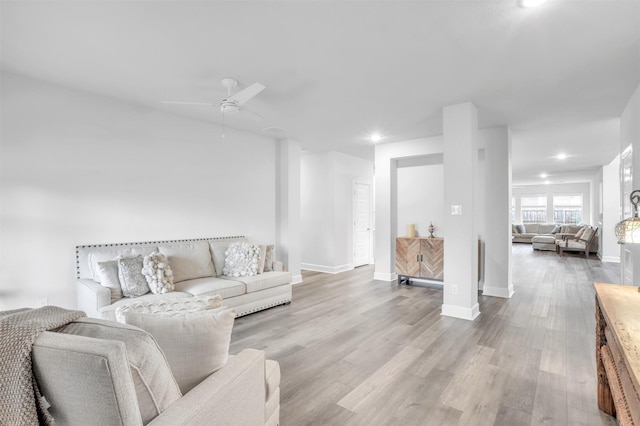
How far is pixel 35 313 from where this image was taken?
102 centimetres

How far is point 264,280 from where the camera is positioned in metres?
4.19

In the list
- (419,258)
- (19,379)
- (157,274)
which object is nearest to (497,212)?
(419,258)

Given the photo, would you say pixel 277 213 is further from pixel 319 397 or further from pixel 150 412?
pixel 150 412

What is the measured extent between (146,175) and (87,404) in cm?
373

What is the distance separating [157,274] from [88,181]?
1.35 meters

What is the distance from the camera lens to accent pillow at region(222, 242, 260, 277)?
13.9 ft

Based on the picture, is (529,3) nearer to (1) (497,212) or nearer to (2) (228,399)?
(2) (228,399)

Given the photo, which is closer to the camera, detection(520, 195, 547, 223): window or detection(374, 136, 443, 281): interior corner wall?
detection(374, 136, 443, 281): interior corner wall

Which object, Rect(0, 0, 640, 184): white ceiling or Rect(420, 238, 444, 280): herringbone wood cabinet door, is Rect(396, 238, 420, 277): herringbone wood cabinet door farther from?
Rect(0, 0, 640, 184): white ceiling

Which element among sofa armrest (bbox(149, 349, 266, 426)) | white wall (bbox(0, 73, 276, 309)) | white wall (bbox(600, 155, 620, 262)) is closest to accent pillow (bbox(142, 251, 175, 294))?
white wall (bbox(0, 73, 276, 309))

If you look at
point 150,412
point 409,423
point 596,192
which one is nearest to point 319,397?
point 409,423

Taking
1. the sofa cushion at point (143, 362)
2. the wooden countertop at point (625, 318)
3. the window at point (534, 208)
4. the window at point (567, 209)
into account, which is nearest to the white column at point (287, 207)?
the wooden countertop at point (625, 318)

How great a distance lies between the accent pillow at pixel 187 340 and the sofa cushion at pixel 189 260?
280cm

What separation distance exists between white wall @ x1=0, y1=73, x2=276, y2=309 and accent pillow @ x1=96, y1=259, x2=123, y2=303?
54 cm
